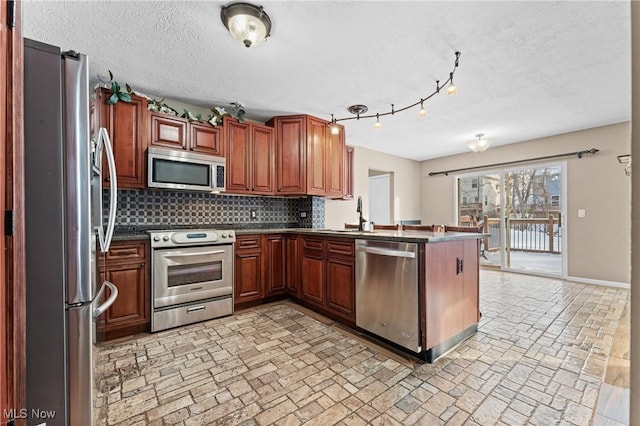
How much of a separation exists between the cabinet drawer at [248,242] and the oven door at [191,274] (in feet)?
0.47

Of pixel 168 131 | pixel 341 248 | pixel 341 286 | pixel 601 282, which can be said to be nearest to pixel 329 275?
pixel 341 286

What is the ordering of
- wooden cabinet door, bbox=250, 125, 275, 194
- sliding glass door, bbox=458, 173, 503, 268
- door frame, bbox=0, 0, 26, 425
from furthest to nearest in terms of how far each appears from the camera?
sliding glass door, bbox=458, 173, 503, 268
wooden cabinet door, bbox=250, 125, 275, 194
door frame, bbox=0, 0, 26, 425

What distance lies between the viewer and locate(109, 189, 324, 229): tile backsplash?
310 cm

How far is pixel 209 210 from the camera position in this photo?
363 centimetres

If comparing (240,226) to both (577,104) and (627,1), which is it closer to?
(627,1)

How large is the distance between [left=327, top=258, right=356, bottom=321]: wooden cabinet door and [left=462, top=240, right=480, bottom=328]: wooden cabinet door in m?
0.99

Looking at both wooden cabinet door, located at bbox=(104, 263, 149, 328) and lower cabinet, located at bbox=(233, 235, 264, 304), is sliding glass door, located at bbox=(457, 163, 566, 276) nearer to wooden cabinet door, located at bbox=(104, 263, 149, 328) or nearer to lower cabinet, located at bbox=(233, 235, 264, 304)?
lower cabinet, located at bbox=(233, 235, 264, 304)

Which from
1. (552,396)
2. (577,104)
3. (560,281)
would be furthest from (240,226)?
(560,281)

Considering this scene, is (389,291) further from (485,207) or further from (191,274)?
(485,207)

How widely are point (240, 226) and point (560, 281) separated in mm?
5232

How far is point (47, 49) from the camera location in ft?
3.62

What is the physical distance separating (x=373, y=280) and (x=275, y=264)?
1.51m

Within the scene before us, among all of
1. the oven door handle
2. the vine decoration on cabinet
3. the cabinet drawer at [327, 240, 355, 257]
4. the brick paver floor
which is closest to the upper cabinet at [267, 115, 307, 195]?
the vine decoration on cabinet

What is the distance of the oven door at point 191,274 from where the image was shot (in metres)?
2.68
